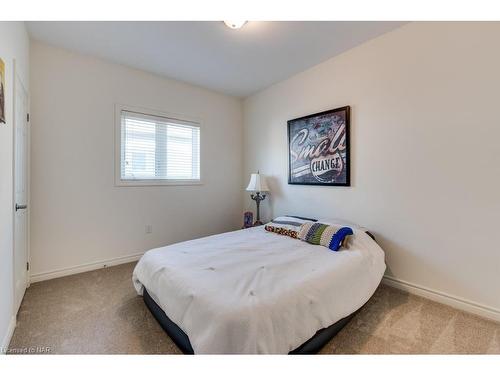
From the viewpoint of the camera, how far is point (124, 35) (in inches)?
92.4

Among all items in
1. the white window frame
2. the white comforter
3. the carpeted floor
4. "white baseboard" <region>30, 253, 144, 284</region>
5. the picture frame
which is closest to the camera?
the white comforter

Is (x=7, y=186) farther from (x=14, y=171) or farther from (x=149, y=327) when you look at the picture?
(x=149, y=327)

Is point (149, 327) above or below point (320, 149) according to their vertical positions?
below

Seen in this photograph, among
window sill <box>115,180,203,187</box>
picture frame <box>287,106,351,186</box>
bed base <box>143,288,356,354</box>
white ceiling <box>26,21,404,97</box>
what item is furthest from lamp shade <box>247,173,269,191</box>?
bed base <box>143,288,356,354</box>

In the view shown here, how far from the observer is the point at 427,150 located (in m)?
2.11

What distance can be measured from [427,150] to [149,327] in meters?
2.79

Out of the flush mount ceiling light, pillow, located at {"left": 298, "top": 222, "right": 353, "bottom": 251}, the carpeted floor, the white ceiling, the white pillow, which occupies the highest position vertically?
the white ceiling

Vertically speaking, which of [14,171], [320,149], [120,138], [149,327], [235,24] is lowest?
[149,327]

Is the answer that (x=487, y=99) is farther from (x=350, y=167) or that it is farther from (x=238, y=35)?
(x=238, y=35)

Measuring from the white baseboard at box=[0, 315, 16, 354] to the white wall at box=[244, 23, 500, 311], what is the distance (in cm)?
298

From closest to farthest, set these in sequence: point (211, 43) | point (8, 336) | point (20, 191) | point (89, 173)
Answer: point (8, 336)
point (20, 191)
point (211, 43)
point (89, 173)

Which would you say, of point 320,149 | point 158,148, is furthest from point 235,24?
point 158,148

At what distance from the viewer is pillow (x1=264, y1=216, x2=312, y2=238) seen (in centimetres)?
253

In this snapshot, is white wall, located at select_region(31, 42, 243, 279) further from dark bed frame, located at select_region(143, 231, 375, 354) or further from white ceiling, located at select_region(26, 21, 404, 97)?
dark bed frame, located at select_region(143, 231, 375, 354)
